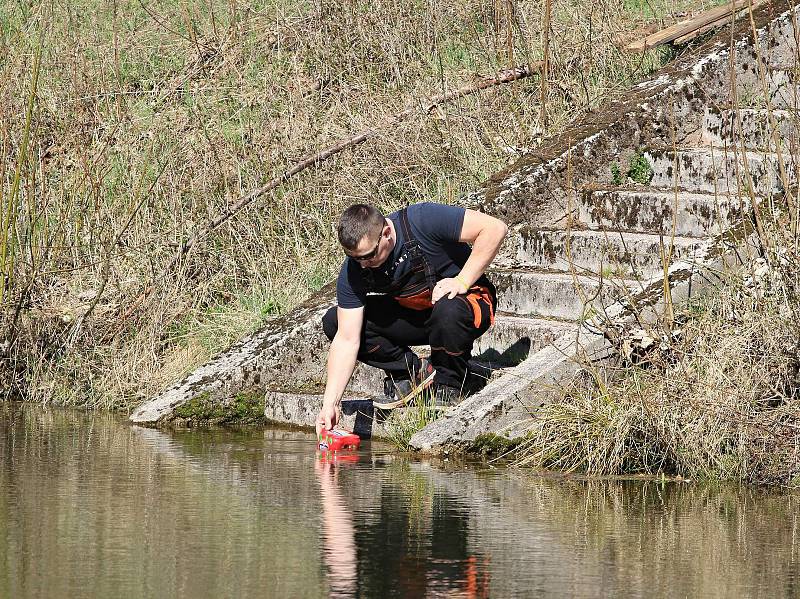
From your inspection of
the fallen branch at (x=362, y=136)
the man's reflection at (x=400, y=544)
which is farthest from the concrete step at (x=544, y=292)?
the fallen branch at (x=362, y=136)

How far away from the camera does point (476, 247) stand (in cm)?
829

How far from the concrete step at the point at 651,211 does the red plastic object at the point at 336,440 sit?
297cm

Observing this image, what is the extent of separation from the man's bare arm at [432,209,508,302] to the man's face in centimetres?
46

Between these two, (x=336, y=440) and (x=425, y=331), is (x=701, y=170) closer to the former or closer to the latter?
(x=425, y=331)

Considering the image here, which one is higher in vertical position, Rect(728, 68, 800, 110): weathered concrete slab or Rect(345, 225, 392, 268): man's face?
Rect(728, 68, 800, 110): weathered concrete slab

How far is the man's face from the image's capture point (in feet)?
25.9

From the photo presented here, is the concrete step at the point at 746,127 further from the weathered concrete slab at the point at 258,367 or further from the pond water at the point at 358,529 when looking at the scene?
the pond water at the point at 358,529

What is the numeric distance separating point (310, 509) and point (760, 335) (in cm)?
294

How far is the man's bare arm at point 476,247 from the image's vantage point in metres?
8.26

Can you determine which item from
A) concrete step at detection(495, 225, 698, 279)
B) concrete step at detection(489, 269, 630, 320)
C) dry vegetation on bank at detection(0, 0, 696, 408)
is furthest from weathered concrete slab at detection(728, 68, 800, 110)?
concrete step at detection(489, 269, 630, 320)

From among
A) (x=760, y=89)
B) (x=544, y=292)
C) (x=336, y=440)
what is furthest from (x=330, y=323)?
(x=760, y=89)

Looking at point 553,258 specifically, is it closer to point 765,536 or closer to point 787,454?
point 787,454

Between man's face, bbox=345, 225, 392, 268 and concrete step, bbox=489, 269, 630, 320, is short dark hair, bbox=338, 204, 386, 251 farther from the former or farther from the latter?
concrete step, bbox=489, 269, 630, 320

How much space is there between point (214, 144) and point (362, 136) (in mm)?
1515
